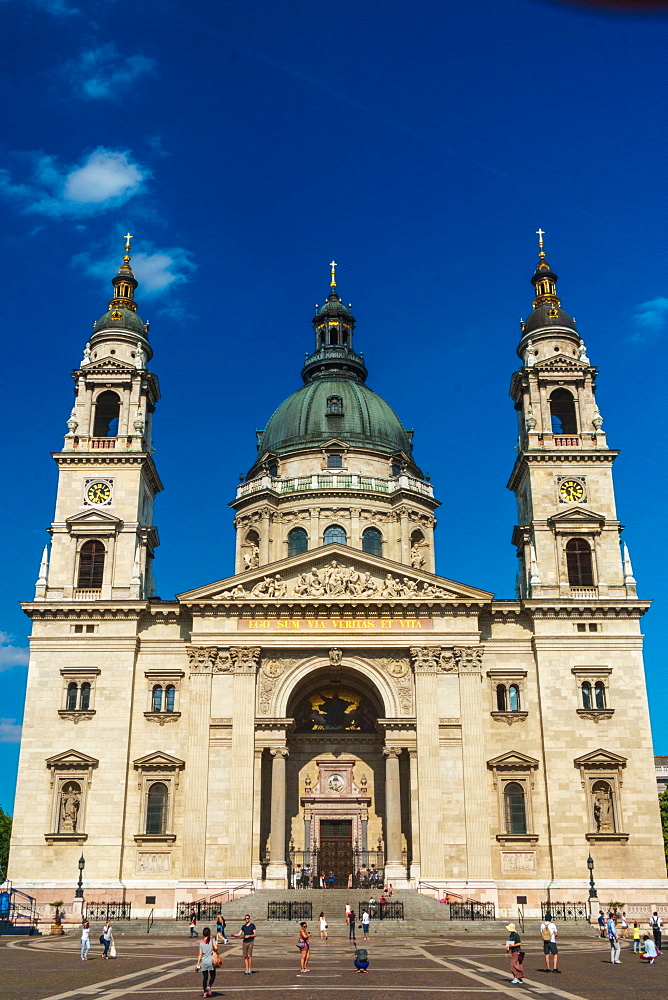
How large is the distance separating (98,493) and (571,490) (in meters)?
27.3

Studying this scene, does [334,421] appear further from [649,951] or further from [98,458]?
[649,951]

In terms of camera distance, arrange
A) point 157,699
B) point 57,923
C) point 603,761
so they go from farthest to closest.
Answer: point 157,699 < point 603,761 < point 57,923

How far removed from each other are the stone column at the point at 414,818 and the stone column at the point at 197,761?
10.3 m

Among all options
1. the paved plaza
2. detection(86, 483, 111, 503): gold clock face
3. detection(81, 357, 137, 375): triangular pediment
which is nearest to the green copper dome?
detection(81, 357, 137, 375): triangular pediment

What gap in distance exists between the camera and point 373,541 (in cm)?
6731

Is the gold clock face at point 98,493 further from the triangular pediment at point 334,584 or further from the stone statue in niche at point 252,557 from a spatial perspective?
the stone statue in niche at point 252,557

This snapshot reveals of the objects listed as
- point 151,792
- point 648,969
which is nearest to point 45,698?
point 151,792

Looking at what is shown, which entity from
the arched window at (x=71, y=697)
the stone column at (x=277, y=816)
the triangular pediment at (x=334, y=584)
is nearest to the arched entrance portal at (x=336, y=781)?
the stone column at (x=277, y=816)

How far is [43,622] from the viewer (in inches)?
2120

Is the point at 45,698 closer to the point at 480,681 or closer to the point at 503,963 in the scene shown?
the point at 480,681

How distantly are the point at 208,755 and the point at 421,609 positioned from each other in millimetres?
13451

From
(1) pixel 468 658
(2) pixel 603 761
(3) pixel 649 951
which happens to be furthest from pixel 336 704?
(3) pixel 649 951

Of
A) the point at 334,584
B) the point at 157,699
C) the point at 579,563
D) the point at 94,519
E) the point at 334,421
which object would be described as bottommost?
the point at 157,699

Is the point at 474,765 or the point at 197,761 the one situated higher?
the point at 197,761
